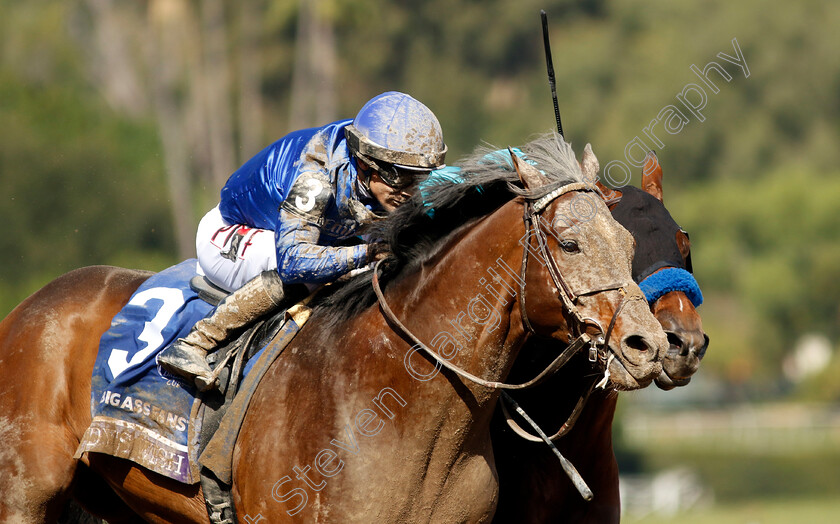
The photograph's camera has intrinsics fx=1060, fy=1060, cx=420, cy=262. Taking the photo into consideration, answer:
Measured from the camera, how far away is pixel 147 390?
14.8ft

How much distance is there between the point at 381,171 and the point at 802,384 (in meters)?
34.0

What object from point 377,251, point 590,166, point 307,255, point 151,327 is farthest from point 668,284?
point 151,327

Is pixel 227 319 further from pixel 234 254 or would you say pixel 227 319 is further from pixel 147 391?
pixel 147 391

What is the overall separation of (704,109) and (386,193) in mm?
37224

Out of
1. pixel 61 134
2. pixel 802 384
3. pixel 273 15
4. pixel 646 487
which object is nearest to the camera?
pixel 646 487

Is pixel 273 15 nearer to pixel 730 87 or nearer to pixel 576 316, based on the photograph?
pixel 730 87

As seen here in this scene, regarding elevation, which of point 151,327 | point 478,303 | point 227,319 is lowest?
point 151,327

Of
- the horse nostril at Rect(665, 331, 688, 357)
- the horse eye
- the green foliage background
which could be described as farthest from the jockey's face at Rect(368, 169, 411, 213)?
the green foliage background

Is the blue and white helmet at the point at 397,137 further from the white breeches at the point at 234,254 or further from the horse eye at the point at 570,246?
the horse eye at the point at 570,246

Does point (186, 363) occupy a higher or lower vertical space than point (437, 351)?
lower

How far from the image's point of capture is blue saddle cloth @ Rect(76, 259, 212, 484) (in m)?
4.35

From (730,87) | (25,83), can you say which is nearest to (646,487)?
(25,83)

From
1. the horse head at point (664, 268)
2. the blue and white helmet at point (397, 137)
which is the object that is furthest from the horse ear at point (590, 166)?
the blue and white helmet at point (397, 137)

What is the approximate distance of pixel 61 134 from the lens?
78.5ft
